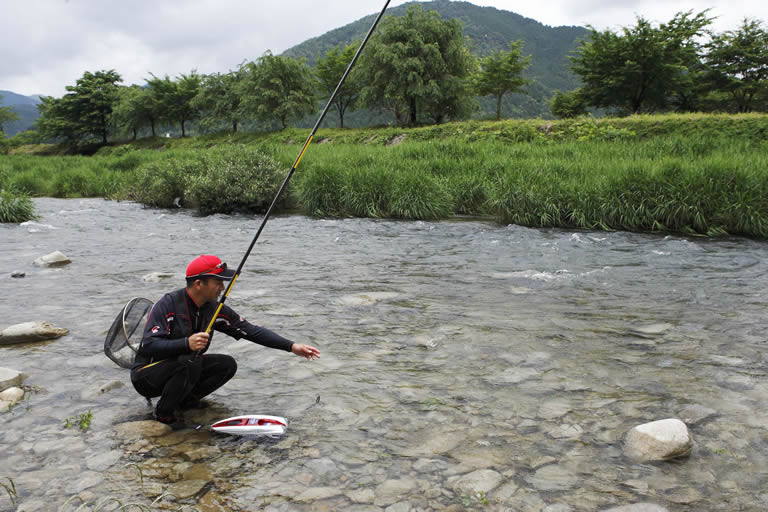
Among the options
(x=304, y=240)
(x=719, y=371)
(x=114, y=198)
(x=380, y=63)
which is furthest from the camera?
(x=380, y=63)

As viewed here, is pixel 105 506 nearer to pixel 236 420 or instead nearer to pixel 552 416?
pixel 236 420

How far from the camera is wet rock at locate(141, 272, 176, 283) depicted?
841 cm

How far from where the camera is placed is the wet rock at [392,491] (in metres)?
2.96

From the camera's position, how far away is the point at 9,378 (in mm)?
4391

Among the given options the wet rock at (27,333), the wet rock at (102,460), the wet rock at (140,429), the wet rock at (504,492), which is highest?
the wet rock at (27,333)

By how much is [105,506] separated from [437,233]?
35.0ft

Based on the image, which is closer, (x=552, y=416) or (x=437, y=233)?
(x=552, y=416)

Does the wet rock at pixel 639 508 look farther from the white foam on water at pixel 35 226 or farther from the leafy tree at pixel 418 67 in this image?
the leafy tree at pixel 418 67

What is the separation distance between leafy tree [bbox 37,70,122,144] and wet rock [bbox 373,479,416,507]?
73.5 metres

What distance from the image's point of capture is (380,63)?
48.0 meters

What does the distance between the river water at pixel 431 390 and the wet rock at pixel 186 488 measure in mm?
14

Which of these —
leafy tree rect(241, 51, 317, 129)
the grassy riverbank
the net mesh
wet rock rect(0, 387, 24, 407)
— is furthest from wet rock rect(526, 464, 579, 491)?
leafy tree rect(241, 51, 317, 129)

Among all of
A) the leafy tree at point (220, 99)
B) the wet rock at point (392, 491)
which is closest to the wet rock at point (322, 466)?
the wet rock at point (392, 491)

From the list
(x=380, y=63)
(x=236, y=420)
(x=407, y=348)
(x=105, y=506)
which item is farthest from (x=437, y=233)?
(x=380, y=63)
